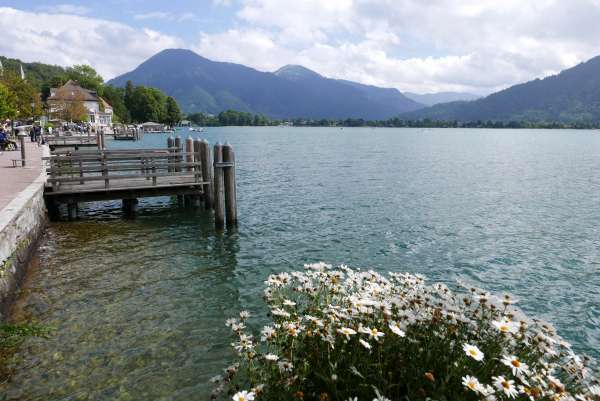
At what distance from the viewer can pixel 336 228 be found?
18.7 metres

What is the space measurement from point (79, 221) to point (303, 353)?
16.4 metres

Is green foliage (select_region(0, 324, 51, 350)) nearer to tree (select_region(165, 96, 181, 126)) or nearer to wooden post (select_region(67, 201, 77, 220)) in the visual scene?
wooden post (select_region(67, 201, 77, 220))

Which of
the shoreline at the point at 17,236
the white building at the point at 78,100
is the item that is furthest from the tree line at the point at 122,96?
the shoreline at the point at 17,236

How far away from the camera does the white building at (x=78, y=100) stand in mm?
93812

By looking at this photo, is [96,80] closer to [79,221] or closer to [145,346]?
[79,221]

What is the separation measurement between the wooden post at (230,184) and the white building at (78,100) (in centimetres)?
9233

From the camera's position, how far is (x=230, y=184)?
55.6 ft

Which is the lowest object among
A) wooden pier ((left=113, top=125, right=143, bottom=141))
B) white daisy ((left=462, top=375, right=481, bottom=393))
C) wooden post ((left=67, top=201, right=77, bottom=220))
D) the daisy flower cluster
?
wooden post ((left=67, top=201, right=77, bottom=220))

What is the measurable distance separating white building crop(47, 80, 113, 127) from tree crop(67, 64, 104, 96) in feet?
42.0

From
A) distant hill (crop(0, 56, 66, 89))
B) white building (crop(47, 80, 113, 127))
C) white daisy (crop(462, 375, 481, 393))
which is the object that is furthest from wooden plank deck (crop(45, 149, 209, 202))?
distant hill (crop(0, 56, 66, 89))

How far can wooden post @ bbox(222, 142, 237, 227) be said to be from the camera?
1670 centimetres

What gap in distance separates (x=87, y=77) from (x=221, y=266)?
148 m

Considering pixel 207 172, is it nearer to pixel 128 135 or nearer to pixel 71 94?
pixel 128 135

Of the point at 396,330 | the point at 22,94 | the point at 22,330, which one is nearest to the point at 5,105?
the point at 22,94
